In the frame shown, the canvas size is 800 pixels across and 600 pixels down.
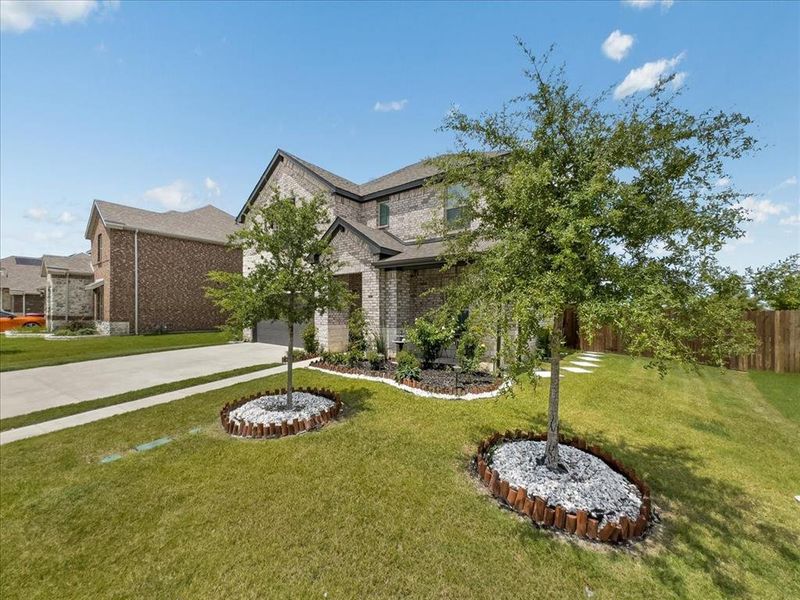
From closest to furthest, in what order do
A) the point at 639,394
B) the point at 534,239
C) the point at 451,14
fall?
the point at 534,239 → the point at 639,394 → the point at 451,14

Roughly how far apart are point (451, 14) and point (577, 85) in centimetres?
723

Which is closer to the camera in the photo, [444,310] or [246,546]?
[246,546]

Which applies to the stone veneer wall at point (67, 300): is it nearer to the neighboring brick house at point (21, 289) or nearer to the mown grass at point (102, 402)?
the neighboring brick house at point (21, 289)

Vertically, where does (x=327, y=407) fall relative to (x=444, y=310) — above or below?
below

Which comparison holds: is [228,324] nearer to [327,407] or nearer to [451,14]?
[327,407]

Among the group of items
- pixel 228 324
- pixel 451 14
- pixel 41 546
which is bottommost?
pixel 41 546

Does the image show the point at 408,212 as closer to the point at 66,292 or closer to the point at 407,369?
the point at 407,369

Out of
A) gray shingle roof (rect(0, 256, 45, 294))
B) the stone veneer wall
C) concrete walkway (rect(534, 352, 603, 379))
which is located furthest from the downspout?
concrete walkway (rect(534, 352, 603, 379))

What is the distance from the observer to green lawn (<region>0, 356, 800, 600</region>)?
2.78 meters

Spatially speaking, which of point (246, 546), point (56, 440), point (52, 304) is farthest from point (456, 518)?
point (52, 304)

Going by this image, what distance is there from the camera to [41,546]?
10.8 ft

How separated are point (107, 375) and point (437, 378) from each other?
998 centimetres

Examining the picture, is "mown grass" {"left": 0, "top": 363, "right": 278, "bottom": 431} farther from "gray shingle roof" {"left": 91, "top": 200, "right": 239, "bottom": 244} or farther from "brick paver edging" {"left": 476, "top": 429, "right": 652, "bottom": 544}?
"gray shingle roof" {"left": 91, "top": 200, "right": 239, "bottom": 244}

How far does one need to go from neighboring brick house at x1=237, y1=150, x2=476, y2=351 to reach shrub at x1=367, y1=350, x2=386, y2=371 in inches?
44.3
